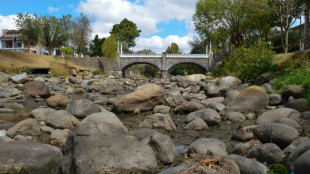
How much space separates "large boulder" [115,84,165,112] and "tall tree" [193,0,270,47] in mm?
23021

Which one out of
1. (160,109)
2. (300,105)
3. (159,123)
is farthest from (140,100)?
(300,105)

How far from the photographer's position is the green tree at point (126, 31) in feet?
197

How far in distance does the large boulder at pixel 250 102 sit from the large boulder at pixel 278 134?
3.58 metres

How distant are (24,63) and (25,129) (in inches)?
980

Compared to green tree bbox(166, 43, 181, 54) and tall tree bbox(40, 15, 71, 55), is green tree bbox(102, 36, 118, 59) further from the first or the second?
green tree bbox(166, 43, 181, 54)

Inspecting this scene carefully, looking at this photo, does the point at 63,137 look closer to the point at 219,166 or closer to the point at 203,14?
the point at 219,166

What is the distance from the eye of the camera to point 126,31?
59906mm

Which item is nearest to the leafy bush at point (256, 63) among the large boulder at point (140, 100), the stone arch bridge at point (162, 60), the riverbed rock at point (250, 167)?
the large boulder at point (140, 100)

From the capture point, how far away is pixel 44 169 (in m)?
3.98

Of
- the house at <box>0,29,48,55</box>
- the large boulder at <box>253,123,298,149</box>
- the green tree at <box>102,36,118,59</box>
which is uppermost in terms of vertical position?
the house at <box>0,29,48,55</box>

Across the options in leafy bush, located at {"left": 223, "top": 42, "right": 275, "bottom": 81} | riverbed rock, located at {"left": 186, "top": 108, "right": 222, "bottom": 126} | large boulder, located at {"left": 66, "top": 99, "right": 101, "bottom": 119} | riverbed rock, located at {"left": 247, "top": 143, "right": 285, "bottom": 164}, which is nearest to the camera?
riverbed rock, located at {"left": 247, "top": 143, "right": 285, "bottom": 164}

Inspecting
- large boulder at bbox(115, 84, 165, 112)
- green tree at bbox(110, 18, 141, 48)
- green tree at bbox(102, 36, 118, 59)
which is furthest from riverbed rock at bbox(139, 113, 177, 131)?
green tree at bbox(110, 18, 141, 48)

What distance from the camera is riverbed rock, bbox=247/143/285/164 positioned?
165 inches

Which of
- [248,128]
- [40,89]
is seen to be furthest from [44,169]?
[40,89]
